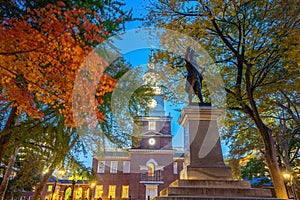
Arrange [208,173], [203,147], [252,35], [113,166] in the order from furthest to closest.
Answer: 1. [113,166]
2. [252,35]
3. [203,147]
4. [208,173]

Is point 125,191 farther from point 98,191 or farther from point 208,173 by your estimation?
point 208,173

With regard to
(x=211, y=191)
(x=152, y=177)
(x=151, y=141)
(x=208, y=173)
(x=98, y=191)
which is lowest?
(x=98, y=191)

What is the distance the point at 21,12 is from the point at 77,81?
6.88 ft

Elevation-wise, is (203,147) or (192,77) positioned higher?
(192,77)

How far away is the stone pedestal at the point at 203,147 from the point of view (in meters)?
4.85

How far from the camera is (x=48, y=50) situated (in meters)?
4.59

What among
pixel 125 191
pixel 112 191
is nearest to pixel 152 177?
pixel 125 191

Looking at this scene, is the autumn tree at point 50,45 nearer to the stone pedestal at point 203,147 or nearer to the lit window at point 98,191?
the stone pedestal at point 203,147

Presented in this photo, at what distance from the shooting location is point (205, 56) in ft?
27.8

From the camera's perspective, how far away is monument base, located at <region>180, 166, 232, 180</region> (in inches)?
189

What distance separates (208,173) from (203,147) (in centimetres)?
69

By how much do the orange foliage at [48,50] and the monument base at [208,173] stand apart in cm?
350

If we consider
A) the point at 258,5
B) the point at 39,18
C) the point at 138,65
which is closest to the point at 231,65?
the point at 258,5

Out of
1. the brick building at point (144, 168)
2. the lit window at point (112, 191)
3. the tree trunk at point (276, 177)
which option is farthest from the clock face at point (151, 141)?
the tree trunk at point (276, 177)
